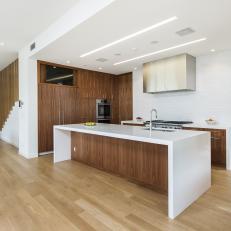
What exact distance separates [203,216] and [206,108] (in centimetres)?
314

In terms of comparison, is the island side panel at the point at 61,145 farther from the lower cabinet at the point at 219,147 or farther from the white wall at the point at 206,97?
the lower cabinet at the point at 219,147

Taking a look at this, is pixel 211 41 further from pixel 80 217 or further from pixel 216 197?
pixel 80 217

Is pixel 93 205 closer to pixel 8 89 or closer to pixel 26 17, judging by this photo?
pixel 26 17

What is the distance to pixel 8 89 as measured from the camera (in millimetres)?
7094

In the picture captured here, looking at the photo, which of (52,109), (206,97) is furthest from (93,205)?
(206,97)

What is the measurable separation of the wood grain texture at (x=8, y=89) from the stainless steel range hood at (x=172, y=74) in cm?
446

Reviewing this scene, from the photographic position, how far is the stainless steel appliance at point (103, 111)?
259 inches

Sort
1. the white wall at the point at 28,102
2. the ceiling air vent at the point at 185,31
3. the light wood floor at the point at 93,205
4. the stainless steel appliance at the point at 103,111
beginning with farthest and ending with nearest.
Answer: the stainless steel appliance at the point at 103,111, the white wall at the point at 28,102, the ceiling air vent at the point at 185,31, the light wood floor at the point at 93,205

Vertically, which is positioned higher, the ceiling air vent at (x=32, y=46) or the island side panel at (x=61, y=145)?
the ceiling air vent at (x=32, y=46)

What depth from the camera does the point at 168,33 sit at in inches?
127

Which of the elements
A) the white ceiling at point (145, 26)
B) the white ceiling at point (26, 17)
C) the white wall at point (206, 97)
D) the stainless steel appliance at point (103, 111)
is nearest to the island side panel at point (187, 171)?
the white ceiling at point (145, 26)

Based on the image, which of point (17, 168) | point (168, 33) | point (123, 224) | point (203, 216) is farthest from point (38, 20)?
point (203, 216)

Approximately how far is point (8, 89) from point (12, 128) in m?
1.62

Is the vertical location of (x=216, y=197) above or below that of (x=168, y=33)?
below
